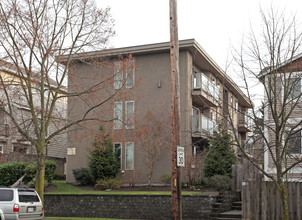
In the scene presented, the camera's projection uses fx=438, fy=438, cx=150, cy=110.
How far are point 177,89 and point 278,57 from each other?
10.2ft

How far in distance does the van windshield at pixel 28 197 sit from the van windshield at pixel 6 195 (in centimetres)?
33

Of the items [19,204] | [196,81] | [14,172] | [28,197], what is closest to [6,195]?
[19,204]

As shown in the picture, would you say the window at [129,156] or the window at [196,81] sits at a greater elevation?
the window at [196,81]

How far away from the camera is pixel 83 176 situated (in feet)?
87.2

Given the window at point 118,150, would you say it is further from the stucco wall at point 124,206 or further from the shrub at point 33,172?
the stucco wall at point 124,206

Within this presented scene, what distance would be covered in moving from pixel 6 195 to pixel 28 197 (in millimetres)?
832

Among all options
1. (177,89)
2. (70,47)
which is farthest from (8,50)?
(177,89)

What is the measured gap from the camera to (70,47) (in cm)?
1945

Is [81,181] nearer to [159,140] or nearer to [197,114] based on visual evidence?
[159,140]

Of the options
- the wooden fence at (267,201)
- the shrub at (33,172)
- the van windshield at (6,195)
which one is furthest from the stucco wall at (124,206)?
the van windshield at (6,195)

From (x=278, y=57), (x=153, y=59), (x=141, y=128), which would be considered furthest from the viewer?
(x=153, y=59)

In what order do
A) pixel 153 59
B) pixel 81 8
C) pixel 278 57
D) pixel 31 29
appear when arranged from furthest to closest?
1. pixel 153 59
2. pixel 81 8
3. pixel 31 29
4. pixel 278 57

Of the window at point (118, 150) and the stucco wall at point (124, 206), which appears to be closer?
the stucco wall at point (124, 206)

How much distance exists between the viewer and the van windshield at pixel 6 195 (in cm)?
1595
